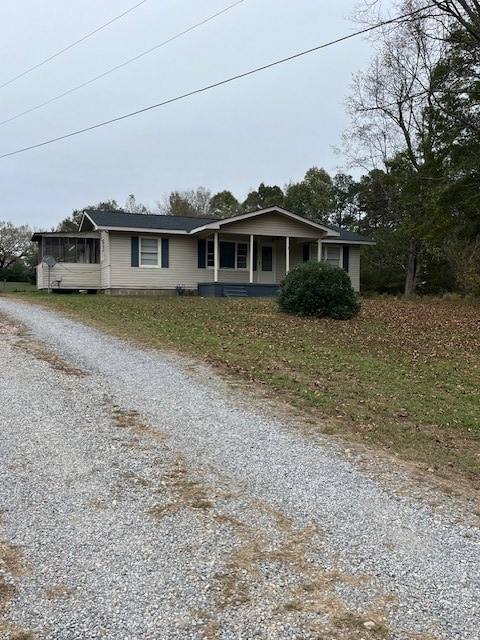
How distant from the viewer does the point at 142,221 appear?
70.5 ft

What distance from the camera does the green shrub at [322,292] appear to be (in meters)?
13.4

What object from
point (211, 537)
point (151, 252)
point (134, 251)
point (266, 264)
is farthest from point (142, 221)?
point (211, 537)

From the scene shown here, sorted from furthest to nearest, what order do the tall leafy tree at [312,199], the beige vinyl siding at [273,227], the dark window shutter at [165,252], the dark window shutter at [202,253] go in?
1. the tall leafy tree at [312,199]
2. the dark window shutter at [202,253]
3. the dark window shutter at [165,252]
4. the beige vinyl siding at [273,227]

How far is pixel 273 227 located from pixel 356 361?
13.7 metres

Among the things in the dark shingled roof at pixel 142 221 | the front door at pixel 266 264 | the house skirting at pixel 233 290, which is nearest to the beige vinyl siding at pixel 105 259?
the dark shingled roof at pixel 142 221

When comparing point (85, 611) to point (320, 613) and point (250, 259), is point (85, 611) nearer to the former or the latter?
point (320, 613)

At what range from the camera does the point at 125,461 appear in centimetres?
415

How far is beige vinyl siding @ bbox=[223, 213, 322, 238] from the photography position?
21.0 m

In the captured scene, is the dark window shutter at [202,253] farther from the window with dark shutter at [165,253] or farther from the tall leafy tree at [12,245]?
the tall leafy tree at [12,245]

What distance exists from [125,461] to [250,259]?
17297 millimetres

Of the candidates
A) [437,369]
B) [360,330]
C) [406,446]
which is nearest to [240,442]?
[406,446]

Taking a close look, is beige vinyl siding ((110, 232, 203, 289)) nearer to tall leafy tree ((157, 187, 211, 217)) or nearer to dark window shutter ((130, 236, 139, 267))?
dark window shutter ((130, 236, 139, 267))

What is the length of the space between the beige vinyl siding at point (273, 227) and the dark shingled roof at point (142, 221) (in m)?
1.33

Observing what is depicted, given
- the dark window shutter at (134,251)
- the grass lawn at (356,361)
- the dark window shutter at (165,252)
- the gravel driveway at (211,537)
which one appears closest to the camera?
the gravel driveway at (211,537)
